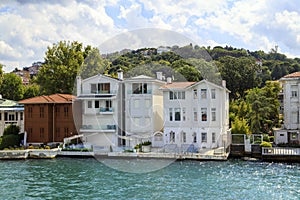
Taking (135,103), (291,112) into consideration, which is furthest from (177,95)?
(291,112)

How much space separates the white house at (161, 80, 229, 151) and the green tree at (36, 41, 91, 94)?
20.8 m

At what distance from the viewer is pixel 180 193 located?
2188cm

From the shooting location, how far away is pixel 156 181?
82.3 ft

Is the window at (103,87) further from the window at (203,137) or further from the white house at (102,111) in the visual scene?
the window at (203,137)

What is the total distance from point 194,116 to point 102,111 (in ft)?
32.0

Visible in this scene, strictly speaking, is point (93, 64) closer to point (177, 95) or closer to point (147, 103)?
point (147, 103)

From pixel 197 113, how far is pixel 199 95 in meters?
1.76

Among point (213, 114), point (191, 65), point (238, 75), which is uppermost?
point (191, 65)

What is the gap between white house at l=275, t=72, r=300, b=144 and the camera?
3794cm

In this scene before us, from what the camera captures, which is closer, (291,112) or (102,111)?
(291,112)

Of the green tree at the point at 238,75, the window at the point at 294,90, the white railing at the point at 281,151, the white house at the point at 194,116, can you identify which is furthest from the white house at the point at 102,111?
the green tree at the point at 238,75

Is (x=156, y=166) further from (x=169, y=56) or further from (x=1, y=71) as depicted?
(x=1, y=71)

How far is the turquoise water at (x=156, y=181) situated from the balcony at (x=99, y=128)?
297 inches

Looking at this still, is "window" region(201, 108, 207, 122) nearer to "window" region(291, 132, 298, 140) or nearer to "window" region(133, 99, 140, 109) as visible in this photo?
"window" region(133, 99, 140, 109)
